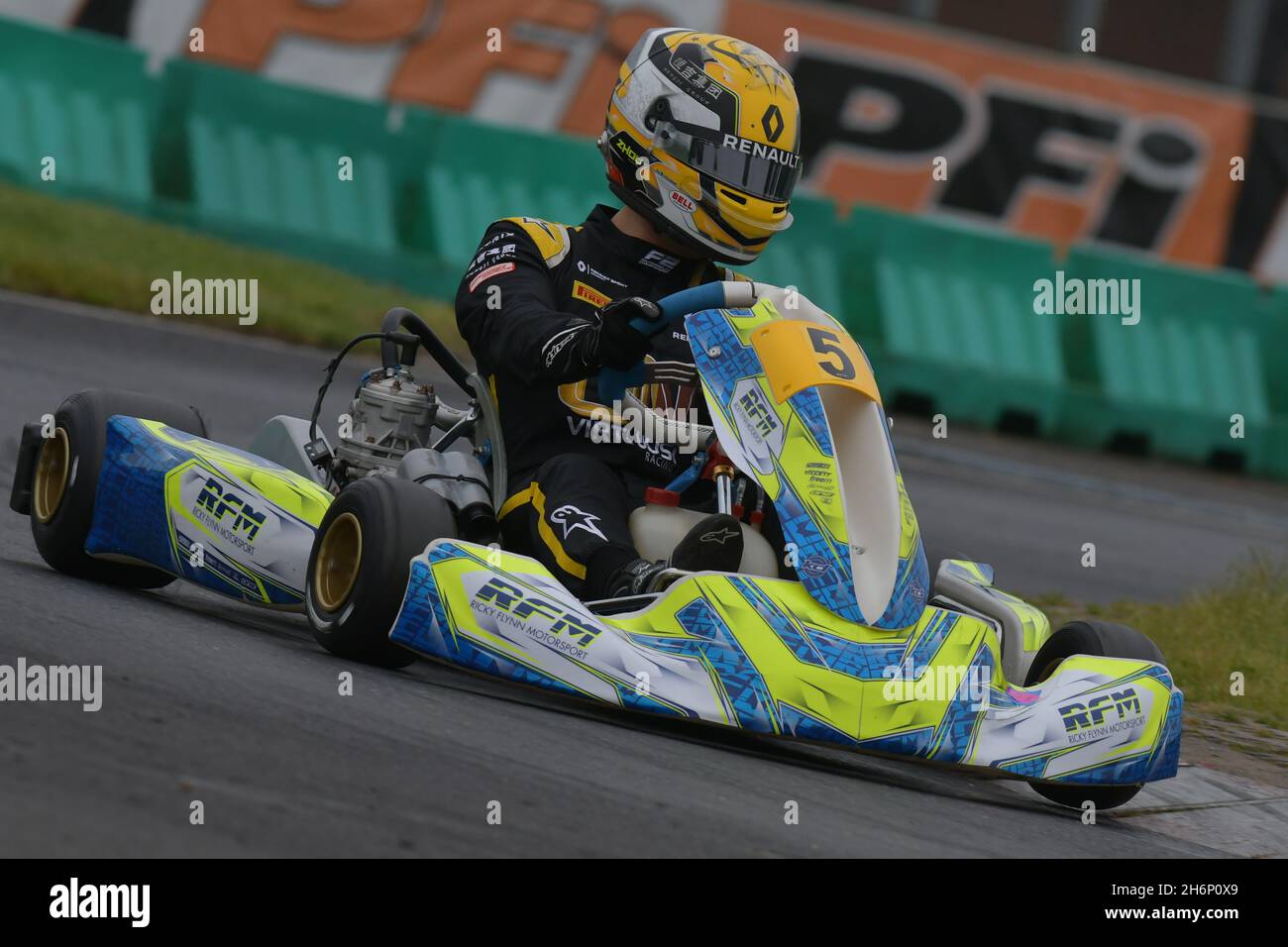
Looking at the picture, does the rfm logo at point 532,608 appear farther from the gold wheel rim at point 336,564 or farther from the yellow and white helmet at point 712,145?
the yellow and white helmet at point 712,145

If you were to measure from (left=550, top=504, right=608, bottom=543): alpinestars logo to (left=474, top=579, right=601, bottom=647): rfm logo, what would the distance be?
1.19 ft

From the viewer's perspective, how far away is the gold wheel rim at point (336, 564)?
494cm

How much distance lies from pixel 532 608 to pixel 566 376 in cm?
65

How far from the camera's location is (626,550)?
16.1 ft

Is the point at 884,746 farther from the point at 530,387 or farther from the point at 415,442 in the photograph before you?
the point at 415,442

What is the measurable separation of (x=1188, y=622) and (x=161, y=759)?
15.7ft

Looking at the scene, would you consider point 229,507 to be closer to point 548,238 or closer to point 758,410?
point 548,238

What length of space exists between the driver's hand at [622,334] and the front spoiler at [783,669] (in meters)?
0.48

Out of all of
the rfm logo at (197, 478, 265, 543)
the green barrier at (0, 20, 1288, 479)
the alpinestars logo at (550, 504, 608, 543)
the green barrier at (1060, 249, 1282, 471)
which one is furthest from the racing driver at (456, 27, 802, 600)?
the green barrier at (1060, 249, 1282, 471)

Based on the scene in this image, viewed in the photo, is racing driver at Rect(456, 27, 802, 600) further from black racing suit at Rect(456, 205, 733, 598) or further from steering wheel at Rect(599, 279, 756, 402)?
steering wheel at Rect(599, 279, 756, 402)

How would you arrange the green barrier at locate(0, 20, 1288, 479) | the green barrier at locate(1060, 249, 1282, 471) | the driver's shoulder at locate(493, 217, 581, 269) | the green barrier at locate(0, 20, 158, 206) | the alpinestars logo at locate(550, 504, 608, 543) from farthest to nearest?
the green barrier at locate(1060, 249, 1282, 471) < the green barrier at locate(0, 20, 1288, 479) < the green barrier at locate(0, 20, 158, 206) < the driver's shoulder at locate(493, 217, 581, 269) < the alpinestars logo at locate(550, 504, 608, 543)

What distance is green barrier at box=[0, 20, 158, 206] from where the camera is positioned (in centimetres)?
1299

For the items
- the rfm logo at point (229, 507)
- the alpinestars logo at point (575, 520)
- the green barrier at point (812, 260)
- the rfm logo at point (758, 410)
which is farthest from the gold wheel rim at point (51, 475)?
the green barrier at point (812, 260)
